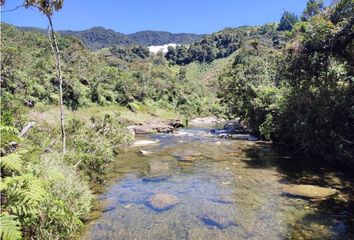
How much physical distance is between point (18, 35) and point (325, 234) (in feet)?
263

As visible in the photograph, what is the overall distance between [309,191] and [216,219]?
4968mm

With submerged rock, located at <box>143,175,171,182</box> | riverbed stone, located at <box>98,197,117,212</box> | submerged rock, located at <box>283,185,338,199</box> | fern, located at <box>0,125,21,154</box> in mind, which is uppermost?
fern, located at <box>0,125,21,154</box>

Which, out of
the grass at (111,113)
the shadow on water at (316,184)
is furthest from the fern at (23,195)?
the grass at (111,113)

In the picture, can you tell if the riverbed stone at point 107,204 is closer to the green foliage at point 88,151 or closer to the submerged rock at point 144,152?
the green foliage at point 88,151

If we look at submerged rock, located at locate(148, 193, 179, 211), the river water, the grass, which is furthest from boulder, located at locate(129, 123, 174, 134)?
submerged rock, located at locate(148, 193, 179, 211)

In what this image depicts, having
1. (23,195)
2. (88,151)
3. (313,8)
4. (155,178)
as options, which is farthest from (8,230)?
(313,8)

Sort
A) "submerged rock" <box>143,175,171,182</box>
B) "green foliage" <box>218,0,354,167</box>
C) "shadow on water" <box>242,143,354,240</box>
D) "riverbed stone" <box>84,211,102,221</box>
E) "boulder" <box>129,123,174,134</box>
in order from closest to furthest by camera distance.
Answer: "shadow on water" <box>242,143,354,240</box> → "riverbed stone" <box>84,211,102,221</box> → "submerged rock" <box>143,175,171,182</box> → "green foliage" <box>218,0,354,167</box> → "boulder" <box>129,123,174,134</box>

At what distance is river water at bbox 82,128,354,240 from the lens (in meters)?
10.8

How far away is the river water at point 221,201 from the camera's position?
10812 millimetres

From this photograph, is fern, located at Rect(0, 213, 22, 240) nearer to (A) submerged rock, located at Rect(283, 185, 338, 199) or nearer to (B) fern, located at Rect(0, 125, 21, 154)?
(B) fern, located at Rect(0, 125, 21, 154)

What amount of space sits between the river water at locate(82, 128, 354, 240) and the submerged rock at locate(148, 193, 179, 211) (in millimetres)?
244

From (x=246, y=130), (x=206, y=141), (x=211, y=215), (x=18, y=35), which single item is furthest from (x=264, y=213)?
(x=18, y=35)

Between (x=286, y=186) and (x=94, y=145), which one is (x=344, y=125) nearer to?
(x=286, y=186)

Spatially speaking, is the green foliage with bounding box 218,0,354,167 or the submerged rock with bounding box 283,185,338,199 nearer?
the submerged rock with bounding box 283,185,338,199
